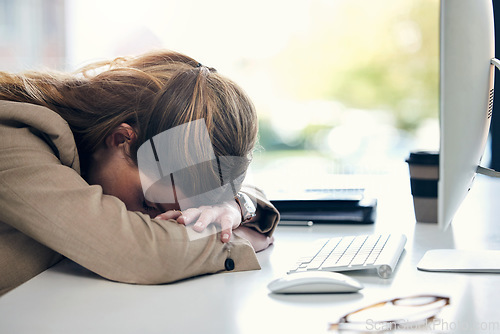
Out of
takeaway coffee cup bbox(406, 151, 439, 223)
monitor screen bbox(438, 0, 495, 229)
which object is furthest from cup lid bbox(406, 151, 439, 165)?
monitor screen bbox(438, 0, 495, 229)

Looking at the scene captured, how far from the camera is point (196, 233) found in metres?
0.90

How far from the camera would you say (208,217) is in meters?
0.93

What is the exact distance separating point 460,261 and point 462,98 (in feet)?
1.14

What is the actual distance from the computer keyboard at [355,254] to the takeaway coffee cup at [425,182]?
291mm

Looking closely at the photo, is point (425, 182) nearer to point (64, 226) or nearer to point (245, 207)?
point (245, 207)

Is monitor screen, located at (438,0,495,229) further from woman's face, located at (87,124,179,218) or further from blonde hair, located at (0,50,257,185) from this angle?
woman's face, located at (87,124,179,218)

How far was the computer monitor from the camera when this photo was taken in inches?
27.5

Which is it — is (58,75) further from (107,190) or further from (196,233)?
(196,233)

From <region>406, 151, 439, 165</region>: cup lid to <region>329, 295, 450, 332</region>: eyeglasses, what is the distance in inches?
25.5

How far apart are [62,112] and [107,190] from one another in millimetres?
165

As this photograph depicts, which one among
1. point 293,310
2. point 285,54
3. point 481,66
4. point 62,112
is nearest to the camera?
point 293,310

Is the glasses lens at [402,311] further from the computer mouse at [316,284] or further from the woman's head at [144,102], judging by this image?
the woman's head at [144,102]

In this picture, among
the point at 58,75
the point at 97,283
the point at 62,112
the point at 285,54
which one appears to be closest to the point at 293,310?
the point at 97,283

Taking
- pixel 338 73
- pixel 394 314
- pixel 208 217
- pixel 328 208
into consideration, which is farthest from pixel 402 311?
pixel 338 73
